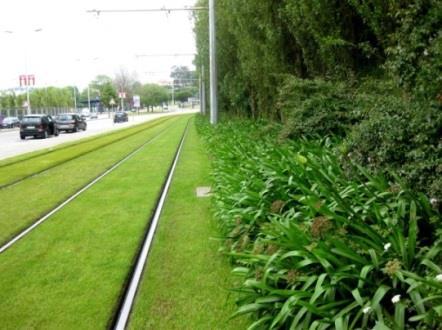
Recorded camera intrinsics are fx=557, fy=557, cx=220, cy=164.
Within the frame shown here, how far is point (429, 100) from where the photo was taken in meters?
5.28

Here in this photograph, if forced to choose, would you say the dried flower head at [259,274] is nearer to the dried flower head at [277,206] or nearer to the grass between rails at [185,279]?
the grass between rails at [185,279]

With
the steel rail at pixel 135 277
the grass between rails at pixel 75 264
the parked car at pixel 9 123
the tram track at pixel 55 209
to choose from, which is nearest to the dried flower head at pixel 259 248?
the steel rail at pixel 135 277

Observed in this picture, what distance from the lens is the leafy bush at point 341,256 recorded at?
3.66 meters

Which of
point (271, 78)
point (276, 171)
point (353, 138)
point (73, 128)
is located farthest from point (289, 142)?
point (73, 128)

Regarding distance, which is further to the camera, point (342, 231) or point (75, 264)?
point (75, 264)

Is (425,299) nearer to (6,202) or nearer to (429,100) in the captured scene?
(429,100)

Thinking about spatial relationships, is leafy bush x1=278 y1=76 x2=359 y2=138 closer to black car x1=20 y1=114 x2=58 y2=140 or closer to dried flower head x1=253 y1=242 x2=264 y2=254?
dried flower head x1=253 y1=242 x2=264 y2=254

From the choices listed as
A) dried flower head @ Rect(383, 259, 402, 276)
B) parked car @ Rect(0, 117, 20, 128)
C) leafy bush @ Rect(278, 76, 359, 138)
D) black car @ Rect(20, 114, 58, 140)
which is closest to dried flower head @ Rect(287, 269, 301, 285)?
dried flower head @ Rect(383, 259, 402, 276)

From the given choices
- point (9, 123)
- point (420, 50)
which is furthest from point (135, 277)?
point (9, 123)

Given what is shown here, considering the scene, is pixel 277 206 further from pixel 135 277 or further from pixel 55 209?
pixel 55 209

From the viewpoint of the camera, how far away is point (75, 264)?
6.27m

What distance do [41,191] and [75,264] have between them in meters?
5.88

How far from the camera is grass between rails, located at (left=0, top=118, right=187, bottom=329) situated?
4.86 meters

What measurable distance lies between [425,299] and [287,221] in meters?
1.87
